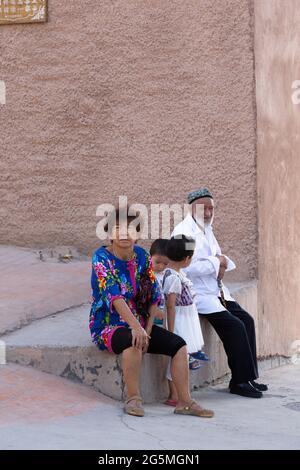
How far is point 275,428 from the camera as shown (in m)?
5.80

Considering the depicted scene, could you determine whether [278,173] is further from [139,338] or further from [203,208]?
[139,338]

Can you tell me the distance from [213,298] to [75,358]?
1.50 m

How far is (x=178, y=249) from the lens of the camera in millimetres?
6559

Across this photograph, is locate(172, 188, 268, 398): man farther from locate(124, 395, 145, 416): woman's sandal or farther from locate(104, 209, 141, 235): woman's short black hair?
locate(124, 395, 145, 416): woman's sandal

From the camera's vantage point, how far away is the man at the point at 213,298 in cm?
711

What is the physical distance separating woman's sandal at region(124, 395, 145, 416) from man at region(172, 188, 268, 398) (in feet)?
4.80

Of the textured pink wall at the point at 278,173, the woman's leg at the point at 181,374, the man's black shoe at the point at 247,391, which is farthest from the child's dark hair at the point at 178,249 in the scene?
the textured pink wall at the point at 278,173

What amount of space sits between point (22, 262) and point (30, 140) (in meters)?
1.34

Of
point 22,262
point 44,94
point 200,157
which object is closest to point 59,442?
point 22,262

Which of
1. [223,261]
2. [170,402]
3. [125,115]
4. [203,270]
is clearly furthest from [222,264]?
[125,115]

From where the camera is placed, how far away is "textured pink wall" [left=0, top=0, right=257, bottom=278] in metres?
8.59

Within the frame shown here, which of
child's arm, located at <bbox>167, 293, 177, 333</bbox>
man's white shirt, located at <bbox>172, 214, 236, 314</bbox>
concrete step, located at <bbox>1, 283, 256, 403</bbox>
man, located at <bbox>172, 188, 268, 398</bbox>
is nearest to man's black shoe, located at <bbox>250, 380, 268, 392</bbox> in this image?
man, located at <bbox>172, 188, 268, 398</bbox>

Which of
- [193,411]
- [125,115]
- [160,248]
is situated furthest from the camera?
[125,115]
